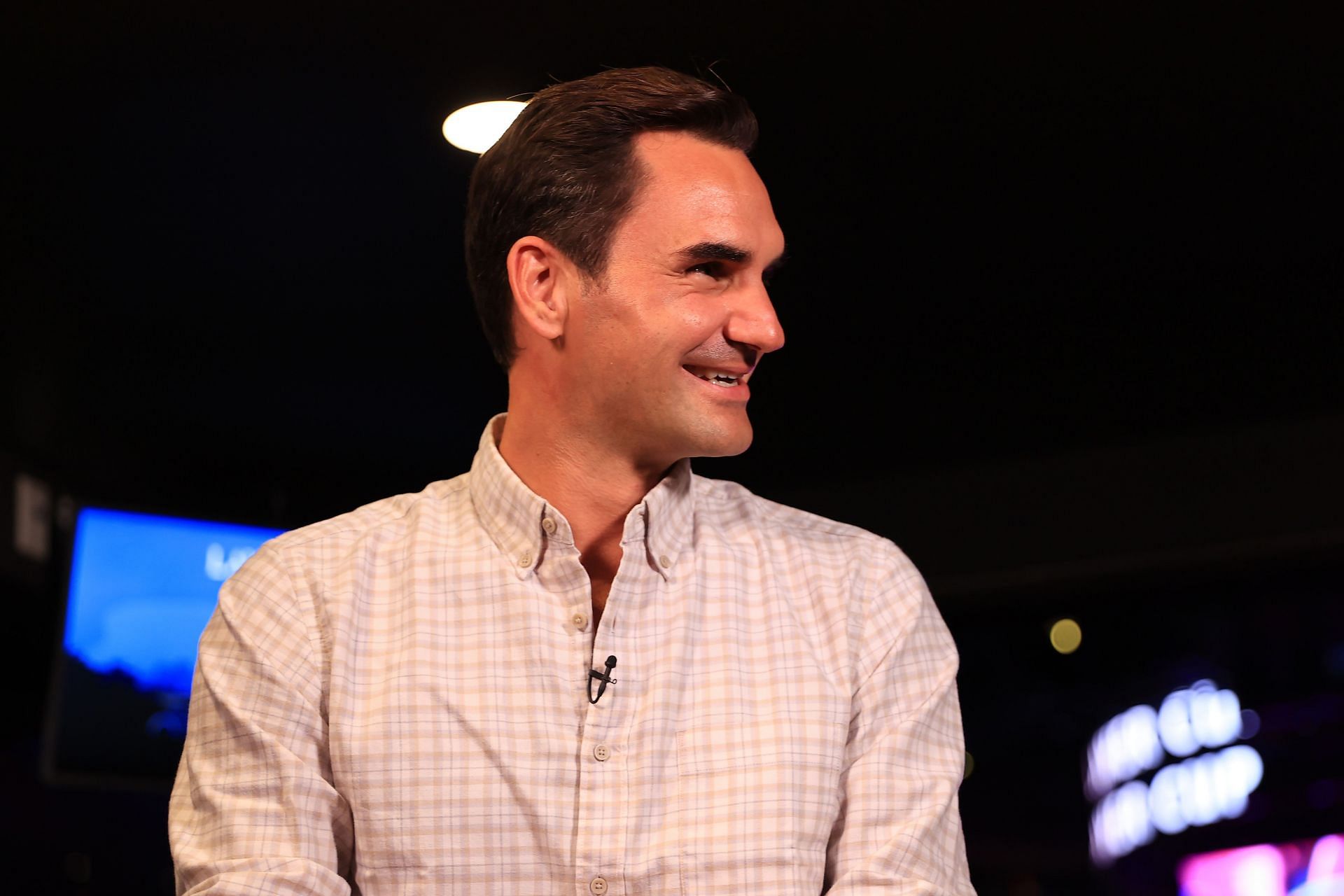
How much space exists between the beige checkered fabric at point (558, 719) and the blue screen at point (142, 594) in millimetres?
2755

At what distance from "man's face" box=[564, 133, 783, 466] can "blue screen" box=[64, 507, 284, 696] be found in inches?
116

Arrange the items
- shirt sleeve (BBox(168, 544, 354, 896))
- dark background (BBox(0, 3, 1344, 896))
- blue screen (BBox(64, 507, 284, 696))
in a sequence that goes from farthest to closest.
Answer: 1. blue screen (BBox(64, 507, 284, 696))
2. dark background (BBox(0, 3, 1344, 896))
3. shirt sleeve (BBox(168, 544, 354, 896))

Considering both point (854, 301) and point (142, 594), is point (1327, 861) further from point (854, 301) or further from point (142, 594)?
point (142, 594)

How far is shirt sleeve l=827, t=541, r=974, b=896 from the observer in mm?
1671

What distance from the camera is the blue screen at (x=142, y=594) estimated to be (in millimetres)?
4367

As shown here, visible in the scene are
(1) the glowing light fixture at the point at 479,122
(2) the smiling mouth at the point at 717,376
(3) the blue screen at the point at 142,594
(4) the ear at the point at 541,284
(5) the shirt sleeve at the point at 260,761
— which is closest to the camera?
(5) the shirt sleeve at the point at 260,761

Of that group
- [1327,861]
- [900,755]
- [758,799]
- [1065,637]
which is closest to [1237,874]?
[1327,861]

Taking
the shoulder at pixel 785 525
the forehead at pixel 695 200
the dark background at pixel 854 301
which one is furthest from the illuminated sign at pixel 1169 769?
the forehead at pixel 695 200

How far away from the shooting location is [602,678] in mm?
1755

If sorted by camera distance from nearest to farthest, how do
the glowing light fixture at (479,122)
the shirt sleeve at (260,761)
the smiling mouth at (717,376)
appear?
the shirt sleeve at (260,761) < the smiling mouth at (717,376) < the glowing light fixture at (479,122)

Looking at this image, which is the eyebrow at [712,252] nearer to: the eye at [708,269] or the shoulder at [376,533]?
the eye at [708,269]

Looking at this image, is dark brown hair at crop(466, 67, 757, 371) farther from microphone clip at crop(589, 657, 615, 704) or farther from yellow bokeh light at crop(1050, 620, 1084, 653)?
yellow bokeh light at crop(1050, 620, 1084, 653)

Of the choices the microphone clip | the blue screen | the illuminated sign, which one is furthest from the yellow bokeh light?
the microphone clip

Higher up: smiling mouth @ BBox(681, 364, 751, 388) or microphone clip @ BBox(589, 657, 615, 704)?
smiling mouth @ BBox(681, 364, 751, 388)
